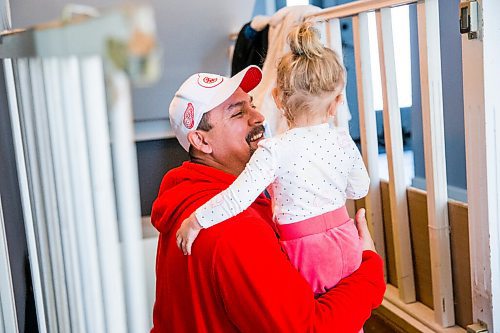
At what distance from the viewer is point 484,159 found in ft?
4.46

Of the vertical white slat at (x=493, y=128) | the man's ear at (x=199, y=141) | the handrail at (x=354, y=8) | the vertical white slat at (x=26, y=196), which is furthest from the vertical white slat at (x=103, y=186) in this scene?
the handrail at (x=354, y=8)

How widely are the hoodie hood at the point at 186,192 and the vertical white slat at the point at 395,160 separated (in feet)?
1.92

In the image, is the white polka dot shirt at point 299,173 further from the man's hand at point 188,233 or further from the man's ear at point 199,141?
the man's ear at point 199,141

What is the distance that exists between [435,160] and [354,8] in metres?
0.49

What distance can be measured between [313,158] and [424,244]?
0.71 metres

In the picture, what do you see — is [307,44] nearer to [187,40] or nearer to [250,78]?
[250,78]

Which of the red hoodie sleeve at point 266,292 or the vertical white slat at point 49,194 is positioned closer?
the vertical white slat at point 49,194

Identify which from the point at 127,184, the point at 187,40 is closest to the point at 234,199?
the point at 127,184

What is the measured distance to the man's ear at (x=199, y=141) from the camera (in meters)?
1.32

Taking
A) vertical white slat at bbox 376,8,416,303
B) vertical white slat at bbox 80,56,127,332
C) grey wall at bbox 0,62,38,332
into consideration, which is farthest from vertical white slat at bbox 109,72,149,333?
vertical white slat at bbox 376,8,416,303

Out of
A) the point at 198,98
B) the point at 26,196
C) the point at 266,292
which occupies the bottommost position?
the point at 266,292

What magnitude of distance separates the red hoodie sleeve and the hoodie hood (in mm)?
140

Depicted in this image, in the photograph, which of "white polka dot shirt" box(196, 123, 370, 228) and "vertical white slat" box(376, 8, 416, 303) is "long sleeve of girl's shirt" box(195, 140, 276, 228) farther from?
"vertical white slat" box(376, 8, 416, 303)

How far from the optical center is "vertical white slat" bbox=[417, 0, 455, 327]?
1478 mm
